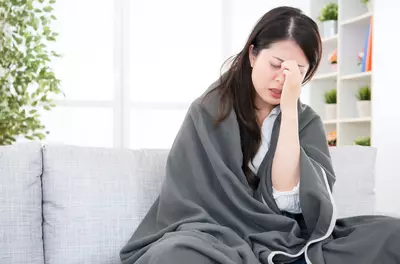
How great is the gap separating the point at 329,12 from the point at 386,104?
113cm

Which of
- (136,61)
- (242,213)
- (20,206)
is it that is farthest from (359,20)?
(20,206)

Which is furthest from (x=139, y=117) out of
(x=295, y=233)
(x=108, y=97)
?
(x=295, y=233)

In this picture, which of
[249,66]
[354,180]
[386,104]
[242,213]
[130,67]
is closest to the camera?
[242,213]

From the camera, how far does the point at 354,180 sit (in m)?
2.02

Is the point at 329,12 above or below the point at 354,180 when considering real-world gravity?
above

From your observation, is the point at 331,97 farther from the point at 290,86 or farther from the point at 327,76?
the point at 290,86

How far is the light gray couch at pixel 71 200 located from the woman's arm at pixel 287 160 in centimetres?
41

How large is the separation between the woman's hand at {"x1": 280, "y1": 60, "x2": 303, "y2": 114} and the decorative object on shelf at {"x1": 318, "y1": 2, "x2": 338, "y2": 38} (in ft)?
8.47

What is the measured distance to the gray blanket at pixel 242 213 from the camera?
1.45 m

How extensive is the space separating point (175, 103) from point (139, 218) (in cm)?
311

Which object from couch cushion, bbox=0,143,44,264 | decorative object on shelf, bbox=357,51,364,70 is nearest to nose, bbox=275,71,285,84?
couch cushion, bbox=0,143,44,264

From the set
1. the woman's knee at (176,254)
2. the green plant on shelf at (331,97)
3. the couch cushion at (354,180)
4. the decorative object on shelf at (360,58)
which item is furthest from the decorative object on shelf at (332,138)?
the woman's knee at (176,254)

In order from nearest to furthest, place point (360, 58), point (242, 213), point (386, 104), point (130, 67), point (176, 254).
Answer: point (176, 254) → point (242, 213) → point (386, 104) → point (360, 58) → point (130, 67)

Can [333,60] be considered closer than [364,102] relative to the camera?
No
